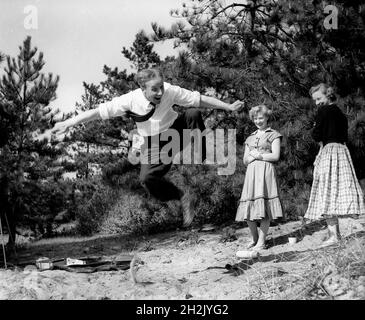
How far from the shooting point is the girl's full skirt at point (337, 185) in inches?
205

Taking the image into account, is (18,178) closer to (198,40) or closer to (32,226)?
(32,226)

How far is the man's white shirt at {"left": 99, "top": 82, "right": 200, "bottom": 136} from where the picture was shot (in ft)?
13.8

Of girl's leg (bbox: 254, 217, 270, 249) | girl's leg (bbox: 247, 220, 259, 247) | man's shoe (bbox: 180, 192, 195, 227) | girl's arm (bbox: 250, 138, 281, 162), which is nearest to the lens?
man's shoe (bbox: 180, 192, 195, 227)

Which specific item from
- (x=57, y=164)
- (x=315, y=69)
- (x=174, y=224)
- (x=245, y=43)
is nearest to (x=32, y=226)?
(x=57, y=164)

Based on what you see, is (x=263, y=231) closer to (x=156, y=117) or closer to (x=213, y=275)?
(x=213, y=275)

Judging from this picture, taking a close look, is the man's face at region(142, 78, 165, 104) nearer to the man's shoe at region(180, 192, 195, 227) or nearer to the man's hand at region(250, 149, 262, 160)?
the man's shoe at region(180, 192, 195, 227)

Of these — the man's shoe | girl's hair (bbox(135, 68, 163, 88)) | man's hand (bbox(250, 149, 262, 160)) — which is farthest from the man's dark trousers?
man's hand (bbox(250, 149, 262, 160))

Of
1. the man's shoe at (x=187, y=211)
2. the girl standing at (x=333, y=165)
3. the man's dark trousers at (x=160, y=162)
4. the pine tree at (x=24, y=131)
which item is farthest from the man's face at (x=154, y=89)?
the pine tree at (x=24, y=131)

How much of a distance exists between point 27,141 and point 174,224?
2.84m

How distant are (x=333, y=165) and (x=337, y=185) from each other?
7.4 inches

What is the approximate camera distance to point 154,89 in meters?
4.11

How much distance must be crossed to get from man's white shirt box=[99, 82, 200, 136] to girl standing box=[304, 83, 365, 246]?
1500 millimetres

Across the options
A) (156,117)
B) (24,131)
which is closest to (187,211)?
(156,117)

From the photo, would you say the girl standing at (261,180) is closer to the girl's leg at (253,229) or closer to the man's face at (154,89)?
the girl's leg at (253,229)
